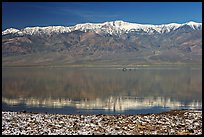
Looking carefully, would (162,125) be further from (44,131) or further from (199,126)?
(44,131)

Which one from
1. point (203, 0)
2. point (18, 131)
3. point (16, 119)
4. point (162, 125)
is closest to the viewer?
point (203, 0)

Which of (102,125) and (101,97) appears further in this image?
(101,97)

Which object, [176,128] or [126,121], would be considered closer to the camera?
[176,128]

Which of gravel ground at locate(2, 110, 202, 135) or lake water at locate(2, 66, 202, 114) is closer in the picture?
gravel ground at locate(2, 110, 202, 135)

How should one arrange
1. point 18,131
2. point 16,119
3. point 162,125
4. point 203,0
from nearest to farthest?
point 203,0
point 18,131
point 162,125
point 16,119

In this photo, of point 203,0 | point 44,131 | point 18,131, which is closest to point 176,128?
point 44,131

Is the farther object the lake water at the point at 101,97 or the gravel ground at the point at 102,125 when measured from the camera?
the lake water at the point at 101,97

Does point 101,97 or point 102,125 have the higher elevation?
point 101,97

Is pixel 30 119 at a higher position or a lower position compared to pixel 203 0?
lower
